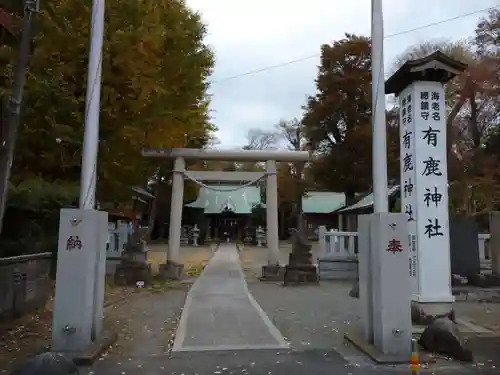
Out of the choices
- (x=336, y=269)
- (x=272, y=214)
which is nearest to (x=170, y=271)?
(x=272, y=214)

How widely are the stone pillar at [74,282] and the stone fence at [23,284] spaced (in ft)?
7.17

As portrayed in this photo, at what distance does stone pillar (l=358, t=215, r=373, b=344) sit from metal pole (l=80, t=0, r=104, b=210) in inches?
165

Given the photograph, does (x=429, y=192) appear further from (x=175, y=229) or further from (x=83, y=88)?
(x=175, y=229)

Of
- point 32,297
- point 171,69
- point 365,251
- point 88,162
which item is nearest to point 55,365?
point 88,162

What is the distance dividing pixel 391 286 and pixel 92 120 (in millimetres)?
5119

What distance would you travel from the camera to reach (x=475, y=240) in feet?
47.5

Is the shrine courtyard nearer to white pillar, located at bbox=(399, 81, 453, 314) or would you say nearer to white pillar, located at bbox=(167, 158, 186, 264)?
white pillar, located at bbox=(399, 81, 453, 314)

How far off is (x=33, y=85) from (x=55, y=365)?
9500mm

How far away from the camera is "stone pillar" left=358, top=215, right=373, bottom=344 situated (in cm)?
747

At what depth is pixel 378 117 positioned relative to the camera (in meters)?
7.63

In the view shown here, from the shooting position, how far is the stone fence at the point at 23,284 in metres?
8.57

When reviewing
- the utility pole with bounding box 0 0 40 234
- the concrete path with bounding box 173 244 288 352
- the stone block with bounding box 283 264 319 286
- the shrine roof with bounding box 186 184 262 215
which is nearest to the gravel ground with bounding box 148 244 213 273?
the stone block with bounding box 283 264 319 286

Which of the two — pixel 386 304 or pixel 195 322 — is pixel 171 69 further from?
pixel 386 304

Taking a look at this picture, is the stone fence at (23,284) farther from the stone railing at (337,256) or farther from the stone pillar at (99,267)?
the stone railing at (337,256)
